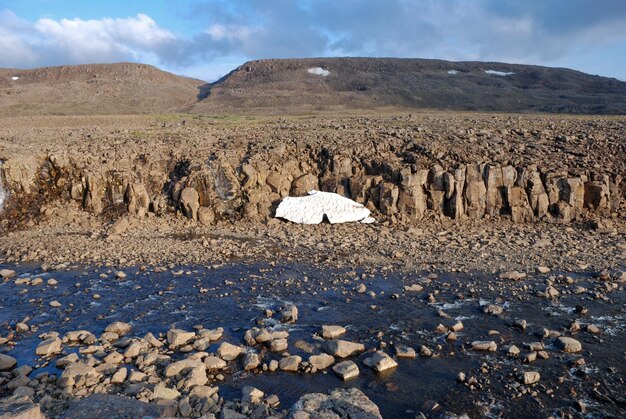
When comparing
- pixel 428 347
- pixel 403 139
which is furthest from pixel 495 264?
pixel 403 139

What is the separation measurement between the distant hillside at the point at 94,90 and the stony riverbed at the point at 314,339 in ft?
154

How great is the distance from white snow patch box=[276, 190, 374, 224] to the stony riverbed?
4.78 meters

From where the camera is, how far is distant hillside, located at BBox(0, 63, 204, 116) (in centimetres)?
5803

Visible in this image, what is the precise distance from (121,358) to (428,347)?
6.62 m

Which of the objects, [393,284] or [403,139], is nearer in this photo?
[393,284]

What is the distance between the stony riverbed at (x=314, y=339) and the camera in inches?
355

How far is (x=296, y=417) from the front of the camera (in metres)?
7.27

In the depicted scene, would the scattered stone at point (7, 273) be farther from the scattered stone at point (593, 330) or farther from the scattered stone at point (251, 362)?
the scattered stone at point (593, 330)

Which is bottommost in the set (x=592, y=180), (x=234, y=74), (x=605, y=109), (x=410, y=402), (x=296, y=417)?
(x=410, y=402)

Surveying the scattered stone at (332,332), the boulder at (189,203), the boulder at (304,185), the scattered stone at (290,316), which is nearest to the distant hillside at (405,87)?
the boulder at (304,185)

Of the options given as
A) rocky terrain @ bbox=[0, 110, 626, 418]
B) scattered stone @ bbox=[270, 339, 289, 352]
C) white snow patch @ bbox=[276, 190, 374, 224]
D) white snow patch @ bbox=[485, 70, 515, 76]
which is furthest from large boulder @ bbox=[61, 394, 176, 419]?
white snow patch @ bbox=[485, 70, 515, 76]

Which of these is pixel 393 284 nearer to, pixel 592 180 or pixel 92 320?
pixel 92 320

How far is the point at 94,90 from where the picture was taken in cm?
6738

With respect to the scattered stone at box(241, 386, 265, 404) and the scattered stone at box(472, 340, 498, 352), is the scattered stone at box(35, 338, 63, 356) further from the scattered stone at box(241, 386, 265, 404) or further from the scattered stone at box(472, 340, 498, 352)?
the scattered stone at box(472, 340, 498, 352)
